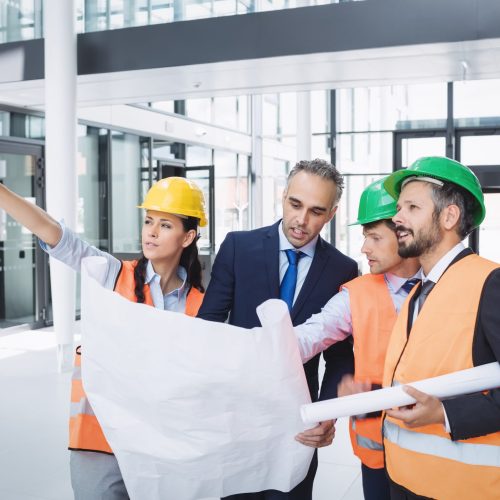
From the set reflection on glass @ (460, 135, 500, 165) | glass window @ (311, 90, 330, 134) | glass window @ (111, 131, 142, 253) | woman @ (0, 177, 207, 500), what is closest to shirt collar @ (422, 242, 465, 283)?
woman @ (0, 177, 207, 500)

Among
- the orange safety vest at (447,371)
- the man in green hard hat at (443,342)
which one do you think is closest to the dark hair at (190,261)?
the man in green hard hat at (443,342)

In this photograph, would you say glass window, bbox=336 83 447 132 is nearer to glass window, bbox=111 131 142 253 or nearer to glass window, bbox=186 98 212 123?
glass window, bbox=186 98 212 123

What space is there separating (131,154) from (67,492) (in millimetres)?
7310

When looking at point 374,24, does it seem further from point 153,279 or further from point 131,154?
point 131,154

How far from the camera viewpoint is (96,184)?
950 cm

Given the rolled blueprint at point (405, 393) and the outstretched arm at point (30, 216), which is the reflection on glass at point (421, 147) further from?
the rolled blueprint at point (405, 393)

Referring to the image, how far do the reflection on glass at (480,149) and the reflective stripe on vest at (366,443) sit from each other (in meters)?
8.52

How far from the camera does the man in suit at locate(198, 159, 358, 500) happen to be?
2006 mm

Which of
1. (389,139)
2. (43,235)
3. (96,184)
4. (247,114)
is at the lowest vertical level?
(43,235)

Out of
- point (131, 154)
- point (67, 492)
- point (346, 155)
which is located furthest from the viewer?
point (346, 155)

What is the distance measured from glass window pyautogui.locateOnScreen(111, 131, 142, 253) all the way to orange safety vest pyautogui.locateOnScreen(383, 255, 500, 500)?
8.53 meters

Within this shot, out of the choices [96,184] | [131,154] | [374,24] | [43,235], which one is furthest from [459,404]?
[131,154]

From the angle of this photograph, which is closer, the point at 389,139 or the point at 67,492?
the point at 67,492

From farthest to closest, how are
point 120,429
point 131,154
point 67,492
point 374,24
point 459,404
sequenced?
point 131,154
point 374,24
point 67,492
point 120,429
point 459,404
